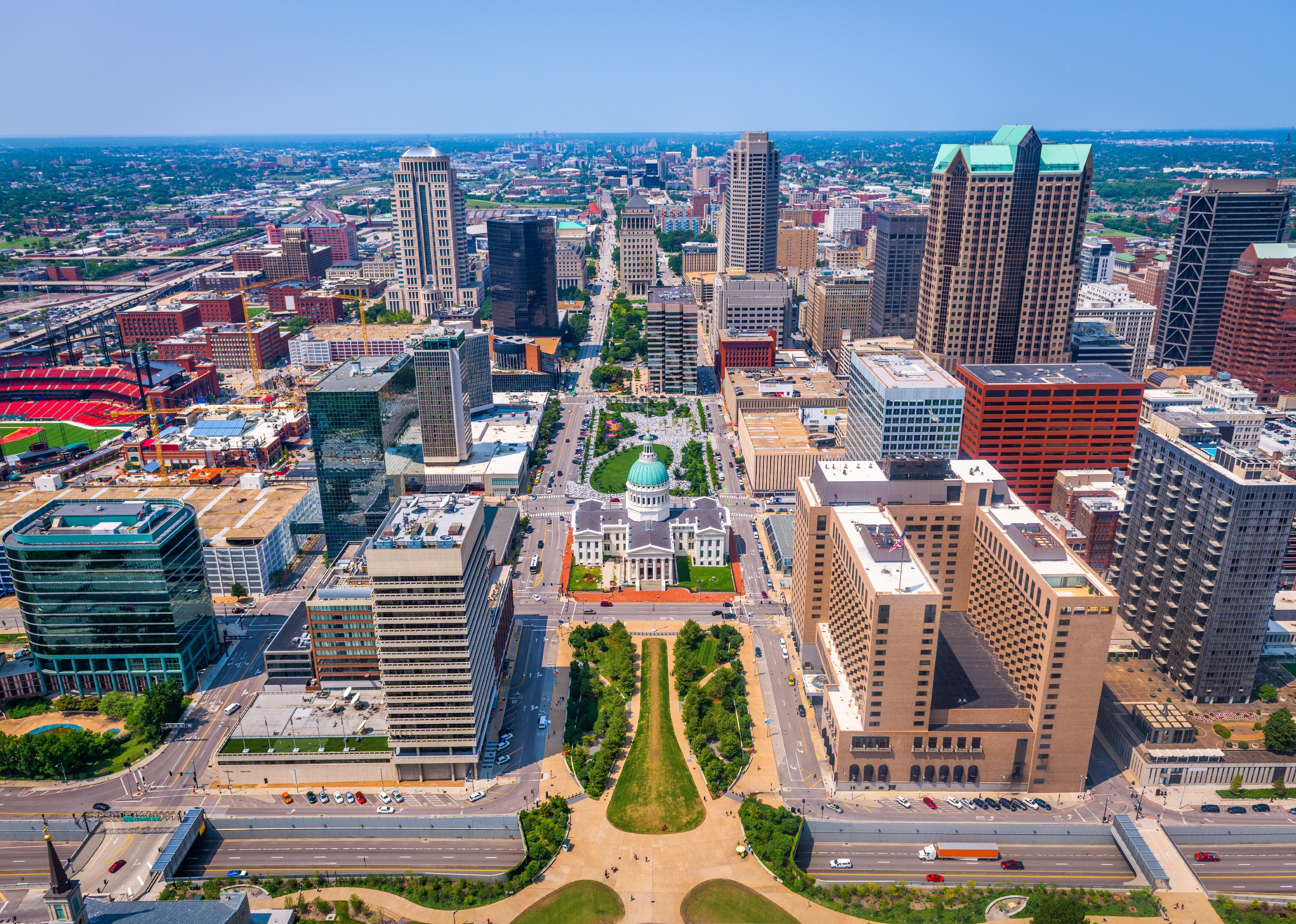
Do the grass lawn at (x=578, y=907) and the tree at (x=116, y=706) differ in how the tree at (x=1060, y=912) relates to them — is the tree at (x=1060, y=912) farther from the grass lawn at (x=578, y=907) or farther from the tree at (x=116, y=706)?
the tree at (x=116, y=706)

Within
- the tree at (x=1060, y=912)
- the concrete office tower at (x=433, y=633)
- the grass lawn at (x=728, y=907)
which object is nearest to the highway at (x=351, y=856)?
the concrete office tower at (x=433, y=633)

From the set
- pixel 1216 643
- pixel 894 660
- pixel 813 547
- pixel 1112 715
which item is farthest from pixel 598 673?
pixel 1216 643

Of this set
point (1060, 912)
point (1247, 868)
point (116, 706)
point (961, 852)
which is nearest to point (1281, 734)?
point (1247, 868)

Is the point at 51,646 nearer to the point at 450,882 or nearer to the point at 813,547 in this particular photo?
the point at 450,882

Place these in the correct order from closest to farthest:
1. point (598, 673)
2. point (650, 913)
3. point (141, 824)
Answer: point (650, 913)
point (141, 824)
point (598, 673)

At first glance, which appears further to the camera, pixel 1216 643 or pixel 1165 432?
pixel 1165 432
